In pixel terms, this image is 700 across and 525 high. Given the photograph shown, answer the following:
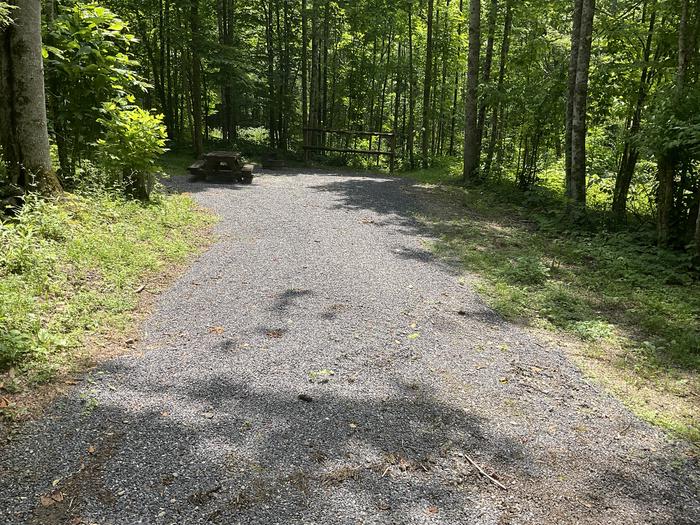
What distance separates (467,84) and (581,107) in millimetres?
5990

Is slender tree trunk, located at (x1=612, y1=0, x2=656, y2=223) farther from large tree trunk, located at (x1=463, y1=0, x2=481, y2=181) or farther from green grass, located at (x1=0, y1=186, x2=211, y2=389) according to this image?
green grass, located at (x1=0, y1=186, x2=211, y2=389)

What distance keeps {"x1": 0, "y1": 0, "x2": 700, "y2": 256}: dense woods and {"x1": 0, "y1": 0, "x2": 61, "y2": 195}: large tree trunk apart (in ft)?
0.05

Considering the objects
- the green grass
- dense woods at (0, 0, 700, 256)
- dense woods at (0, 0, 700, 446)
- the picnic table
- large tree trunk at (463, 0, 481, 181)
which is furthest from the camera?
large tree trunk at (463, 0, 481, 181)

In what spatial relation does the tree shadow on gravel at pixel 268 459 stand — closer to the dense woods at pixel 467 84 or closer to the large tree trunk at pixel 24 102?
the large tree trunk at pixel 24 102

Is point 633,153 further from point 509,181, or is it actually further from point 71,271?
point 71,271

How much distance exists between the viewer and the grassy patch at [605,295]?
394cm

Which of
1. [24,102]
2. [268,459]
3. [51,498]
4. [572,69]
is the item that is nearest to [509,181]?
[572,69]

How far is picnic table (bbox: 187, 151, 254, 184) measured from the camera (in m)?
12.8

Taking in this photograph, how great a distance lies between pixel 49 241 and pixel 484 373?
4524mm

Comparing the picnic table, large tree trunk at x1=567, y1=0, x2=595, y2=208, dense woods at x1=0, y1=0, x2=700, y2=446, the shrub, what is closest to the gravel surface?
dense woods at x1=0, y1=0, x2=700, y2=446

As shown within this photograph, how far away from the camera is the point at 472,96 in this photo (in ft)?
47.7

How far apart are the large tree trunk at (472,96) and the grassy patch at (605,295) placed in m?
4.85

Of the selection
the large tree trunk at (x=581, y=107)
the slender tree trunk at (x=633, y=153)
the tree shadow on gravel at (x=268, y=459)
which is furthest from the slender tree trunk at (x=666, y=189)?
the tree shadow on gravel at (x=268, y=459)

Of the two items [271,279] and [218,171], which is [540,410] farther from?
[218,171]
